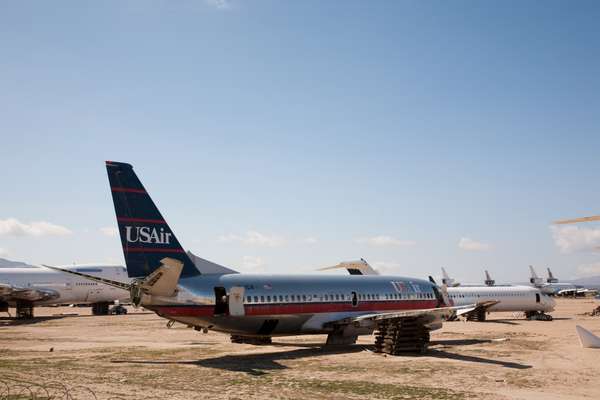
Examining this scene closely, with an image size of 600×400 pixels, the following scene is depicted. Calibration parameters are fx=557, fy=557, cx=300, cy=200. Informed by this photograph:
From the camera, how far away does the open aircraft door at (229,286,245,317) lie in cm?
2522

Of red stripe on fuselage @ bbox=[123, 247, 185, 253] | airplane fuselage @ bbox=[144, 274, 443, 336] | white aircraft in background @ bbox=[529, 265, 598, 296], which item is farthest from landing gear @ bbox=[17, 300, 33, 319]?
white aircraft in background @ bbox=[529, 265, 598, 296]

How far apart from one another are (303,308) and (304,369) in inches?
280

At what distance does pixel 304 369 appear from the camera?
69.4ft

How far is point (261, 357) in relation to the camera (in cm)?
2517

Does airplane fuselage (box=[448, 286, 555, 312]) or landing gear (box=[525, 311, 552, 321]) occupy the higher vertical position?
airplane fuselage (box=[448, 286, 555, 312])

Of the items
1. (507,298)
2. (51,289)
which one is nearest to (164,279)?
(507,298)

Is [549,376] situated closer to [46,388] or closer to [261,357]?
[261,357]

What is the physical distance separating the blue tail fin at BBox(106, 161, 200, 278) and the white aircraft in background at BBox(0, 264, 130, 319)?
43.1m

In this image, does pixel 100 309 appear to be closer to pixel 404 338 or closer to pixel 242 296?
pixel 242 296

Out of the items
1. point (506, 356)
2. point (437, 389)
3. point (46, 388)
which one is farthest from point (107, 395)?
point (506, 356)

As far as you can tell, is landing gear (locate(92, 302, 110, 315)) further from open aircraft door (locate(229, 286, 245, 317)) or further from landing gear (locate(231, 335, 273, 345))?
open aircraft door (locate(229, 286, 245, 317))

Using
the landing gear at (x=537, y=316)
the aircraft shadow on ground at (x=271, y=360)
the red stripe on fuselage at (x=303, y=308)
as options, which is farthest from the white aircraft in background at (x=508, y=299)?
the aircraft shadow on ground at (x=271, y=360)

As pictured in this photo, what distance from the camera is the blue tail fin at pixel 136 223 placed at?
77.2 ft

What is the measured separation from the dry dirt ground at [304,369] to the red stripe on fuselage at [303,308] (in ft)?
6.44
